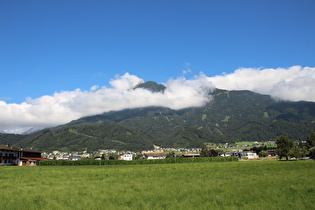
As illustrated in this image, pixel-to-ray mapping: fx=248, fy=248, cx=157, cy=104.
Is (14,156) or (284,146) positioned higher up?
(284,146)

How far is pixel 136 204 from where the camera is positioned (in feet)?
38.8

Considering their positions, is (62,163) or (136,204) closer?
(136,204)

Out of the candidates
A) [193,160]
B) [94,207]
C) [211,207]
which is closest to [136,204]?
[94,207]

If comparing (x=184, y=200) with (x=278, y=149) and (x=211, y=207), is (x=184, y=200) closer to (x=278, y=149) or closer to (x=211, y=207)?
(x=211, y=207)

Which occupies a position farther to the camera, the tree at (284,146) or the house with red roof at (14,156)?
the house with red roof at (14,156)

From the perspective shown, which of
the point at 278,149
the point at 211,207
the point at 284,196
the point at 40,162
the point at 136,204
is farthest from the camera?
the point at 40,162

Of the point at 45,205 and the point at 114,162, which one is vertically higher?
the point at 45,205

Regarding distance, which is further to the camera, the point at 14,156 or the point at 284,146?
the point at 14,156

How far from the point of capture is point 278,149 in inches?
3051

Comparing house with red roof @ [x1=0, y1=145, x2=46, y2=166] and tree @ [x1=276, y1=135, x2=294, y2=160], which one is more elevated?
tree @ [x1=276, y1=135, x2=294, y2=160]

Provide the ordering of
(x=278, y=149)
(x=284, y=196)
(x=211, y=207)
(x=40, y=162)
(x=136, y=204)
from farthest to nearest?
(x=40, y=162) → (x=278, y=149) → (x=284, y=196) → (x=136, y=204) → (x=211, y=207)

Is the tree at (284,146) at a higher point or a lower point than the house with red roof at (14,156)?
higher

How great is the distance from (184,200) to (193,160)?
285 feet

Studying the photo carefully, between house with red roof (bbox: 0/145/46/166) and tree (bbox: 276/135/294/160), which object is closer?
tree (bbox: 276/135/294/160)
